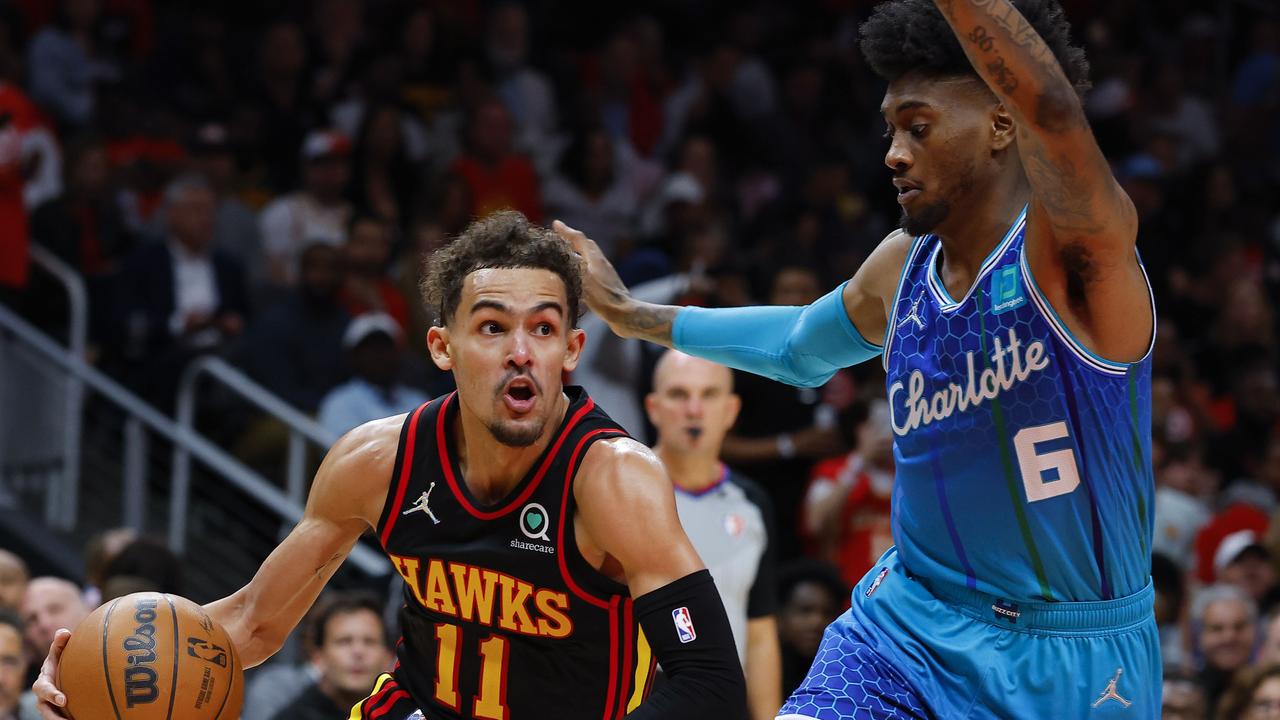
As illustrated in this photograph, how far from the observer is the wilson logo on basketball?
400cm

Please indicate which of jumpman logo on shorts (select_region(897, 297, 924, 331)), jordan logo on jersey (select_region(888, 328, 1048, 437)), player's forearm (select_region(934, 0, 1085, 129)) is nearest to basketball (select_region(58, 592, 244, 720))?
jordan logo on jersey (select_region(888, 328, 1048, 437))

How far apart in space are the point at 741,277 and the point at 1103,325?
20.3 feet

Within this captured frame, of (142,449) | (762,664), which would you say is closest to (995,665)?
(762,664)

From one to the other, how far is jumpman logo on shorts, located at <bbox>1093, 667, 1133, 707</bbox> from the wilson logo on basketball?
2.20m

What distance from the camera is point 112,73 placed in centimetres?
1093

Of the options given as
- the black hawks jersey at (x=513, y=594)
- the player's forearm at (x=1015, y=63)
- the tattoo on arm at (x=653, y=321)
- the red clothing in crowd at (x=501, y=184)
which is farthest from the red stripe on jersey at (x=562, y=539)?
the red clothing in crowd at (x=501, y=184)

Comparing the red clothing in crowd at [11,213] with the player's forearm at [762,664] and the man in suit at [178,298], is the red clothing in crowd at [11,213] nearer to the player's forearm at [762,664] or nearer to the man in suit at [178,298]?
the man in suit at [178,298]

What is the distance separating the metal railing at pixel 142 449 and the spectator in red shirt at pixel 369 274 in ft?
4.06

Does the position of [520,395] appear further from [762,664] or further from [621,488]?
[762,664]

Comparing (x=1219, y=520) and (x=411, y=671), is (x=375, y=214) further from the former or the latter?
(x=411, y=671)

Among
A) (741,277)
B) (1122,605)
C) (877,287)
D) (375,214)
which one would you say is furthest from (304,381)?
(1122,605)

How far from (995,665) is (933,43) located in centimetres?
133

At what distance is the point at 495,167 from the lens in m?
11.0

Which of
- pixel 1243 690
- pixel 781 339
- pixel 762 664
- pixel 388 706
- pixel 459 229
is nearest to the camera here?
pixel 388 706
